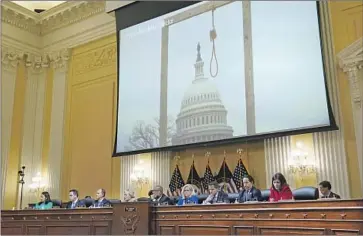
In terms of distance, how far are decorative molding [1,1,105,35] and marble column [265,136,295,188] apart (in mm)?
5931

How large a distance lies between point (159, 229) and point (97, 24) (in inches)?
263

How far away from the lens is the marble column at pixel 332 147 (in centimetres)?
639

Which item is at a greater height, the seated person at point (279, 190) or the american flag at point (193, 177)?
the american flag at point (193, 177)

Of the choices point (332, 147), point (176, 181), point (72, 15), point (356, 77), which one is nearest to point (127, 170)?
point (176, 181)

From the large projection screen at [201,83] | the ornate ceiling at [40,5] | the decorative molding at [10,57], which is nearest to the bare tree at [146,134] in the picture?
the large projection screen at [201,83]

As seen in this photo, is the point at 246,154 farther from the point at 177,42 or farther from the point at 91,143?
the point at 91,143

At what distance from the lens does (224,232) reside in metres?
4.94

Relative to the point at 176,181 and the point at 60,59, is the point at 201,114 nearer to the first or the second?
the point at 176,181

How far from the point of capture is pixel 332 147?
6.55 meters

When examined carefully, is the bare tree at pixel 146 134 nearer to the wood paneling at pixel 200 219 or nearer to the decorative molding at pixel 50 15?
the wood paneling at pixel 200 219

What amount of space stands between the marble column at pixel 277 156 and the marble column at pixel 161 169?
221 cm

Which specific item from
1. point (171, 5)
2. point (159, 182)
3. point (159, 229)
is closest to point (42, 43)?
point (171, 5)

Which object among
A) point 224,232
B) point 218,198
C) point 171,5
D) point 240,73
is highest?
point 171,5

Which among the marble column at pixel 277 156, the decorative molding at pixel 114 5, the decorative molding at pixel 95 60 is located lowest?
the marble column at pixel 277 156
